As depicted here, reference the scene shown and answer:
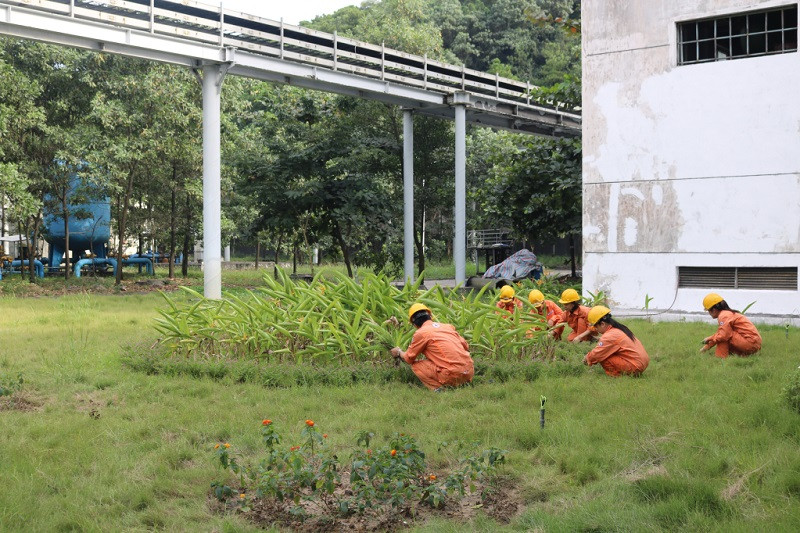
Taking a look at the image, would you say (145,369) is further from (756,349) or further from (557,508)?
(756,349)

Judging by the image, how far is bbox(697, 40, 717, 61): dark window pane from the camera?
580 inches

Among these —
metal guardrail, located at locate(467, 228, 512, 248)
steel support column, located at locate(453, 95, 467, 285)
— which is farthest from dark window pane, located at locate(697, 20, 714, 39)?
metal guardrail, located at locate(467, 228, 512, 248)

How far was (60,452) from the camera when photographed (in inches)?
247

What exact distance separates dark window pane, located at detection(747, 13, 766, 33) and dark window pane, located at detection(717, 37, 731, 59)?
1.31ft

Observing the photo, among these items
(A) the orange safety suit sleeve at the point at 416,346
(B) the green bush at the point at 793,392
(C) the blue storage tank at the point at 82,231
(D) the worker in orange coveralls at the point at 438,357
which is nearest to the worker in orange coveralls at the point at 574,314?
(D) the worker in orange coveralls at the point at 438,357

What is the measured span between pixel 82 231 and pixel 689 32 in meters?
22.7

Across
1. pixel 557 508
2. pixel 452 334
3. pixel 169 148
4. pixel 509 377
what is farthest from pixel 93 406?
pixel 169 148

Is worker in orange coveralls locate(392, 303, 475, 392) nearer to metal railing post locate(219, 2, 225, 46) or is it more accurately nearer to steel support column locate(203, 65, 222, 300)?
steel support column locate(203, 65, 222, 300)

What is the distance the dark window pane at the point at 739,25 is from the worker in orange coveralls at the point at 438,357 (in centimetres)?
907

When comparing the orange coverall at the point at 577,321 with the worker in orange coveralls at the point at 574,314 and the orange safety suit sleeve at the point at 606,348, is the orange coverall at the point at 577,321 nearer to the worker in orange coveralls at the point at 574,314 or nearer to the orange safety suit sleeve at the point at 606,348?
the worker in orange coveralls at the point at 574,314

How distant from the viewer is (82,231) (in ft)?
98.6

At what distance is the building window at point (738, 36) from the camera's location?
46.0ft

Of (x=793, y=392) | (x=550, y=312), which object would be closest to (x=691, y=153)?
(x=550, y=312)

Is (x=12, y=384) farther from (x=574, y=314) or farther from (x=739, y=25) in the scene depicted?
(x=739, y=25)
